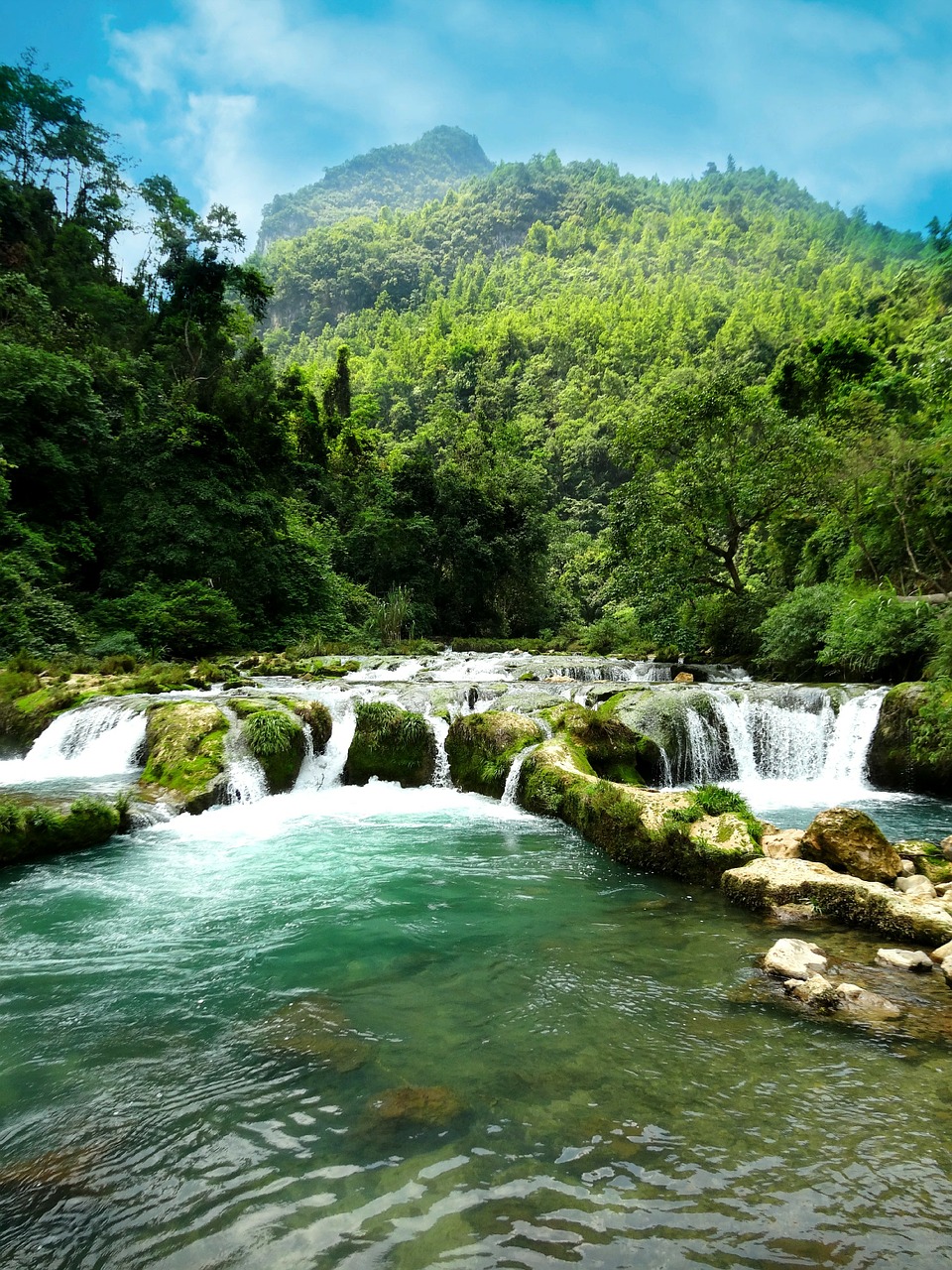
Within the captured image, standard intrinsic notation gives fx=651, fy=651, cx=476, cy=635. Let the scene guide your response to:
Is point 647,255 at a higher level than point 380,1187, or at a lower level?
higher

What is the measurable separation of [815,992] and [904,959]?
976 mm

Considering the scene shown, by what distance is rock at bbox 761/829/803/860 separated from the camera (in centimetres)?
649

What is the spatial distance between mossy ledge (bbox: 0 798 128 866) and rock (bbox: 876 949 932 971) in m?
7.96

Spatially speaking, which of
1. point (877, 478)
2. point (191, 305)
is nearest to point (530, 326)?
point (191, 305)

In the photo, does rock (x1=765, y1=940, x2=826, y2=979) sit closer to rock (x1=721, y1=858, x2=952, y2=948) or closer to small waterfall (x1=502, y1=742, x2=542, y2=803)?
rock (x1=721, y1=858, x2=952, y2=948)

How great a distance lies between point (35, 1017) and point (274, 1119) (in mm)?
2058

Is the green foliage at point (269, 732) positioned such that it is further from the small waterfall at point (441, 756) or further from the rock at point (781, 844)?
the rock at point (781, 844)

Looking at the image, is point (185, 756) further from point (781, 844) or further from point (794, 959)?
point (794, 959)

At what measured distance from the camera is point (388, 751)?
448 inches

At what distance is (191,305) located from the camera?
27.9 m

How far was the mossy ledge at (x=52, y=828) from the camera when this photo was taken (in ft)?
23.0

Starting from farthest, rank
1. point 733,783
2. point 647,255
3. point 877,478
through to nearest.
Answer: point 647,255 → point 877,478 → point 733,783

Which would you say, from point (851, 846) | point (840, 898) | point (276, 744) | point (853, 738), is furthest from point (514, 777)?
point (853, 738)

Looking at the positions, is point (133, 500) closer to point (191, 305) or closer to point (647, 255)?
point (191, 305)
